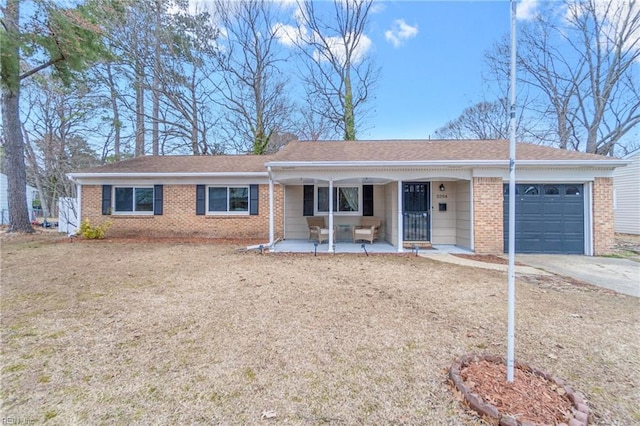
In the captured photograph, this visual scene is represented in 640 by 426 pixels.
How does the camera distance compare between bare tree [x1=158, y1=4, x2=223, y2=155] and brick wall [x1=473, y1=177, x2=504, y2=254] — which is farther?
bare tree [x1=158, y1=4, x2=223, y2=155]

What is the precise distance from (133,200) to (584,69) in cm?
2671

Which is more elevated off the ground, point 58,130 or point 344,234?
point 58,130

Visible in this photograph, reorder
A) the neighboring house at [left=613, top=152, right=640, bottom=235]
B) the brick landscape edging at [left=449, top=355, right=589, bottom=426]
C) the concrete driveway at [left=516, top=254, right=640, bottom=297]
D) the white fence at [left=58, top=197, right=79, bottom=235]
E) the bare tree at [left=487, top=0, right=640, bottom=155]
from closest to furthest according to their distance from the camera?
the brick landscape edging at [left=449, top=355, right=589, bottom=426], the concrete driveway at [left=516, top=254, right=640, bottom=297], the white fence at [left=58, top=197, right=79, bottom=235], the neighboring house at [left=613, top=152, right=640, bottom=235], the bare tree at [left=487, top=0, right=640, bottom=155]

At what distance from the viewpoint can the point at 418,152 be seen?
1002cm

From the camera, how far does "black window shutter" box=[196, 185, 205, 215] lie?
37.8ft

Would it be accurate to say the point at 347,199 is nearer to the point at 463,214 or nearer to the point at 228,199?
the point at 463,214

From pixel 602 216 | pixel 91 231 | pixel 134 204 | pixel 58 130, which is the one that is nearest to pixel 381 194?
pixel 602 216

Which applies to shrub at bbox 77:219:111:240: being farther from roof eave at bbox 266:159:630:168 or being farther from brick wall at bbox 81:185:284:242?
roof eave at bbox 266:159:630:168

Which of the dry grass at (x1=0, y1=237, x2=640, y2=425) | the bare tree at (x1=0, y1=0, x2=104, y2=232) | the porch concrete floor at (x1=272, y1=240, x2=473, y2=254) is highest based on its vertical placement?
the bare tree at (x1=0, y1=0, x2=104, y2=232)

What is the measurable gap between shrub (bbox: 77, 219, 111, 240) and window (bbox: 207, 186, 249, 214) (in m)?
3.96

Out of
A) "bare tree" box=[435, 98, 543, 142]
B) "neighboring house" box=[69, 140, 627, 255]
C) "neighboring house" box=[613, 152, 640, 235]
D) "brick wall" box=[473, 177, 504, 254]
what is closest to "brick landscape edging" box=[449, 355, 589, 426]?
"neighboring house" box=[69, 140, 627, 255]

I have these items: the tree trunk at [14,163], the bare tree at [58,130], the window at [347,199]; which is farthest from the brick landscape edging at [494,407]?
the bare tree at [58,130]

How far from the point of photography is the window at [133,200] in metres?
11.7

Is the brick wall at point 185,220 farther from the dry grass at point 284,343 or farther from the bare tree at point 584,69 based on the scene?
the bare tree at point 584,69
